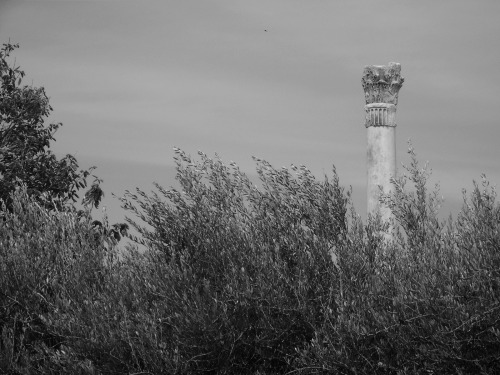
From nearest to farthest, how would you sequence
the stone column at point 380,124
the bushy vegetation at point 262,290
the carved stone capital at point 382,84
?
the bushy vegetation at point 262,290 → the stone column at point 380,124 → the carved stone capital at point 382,84

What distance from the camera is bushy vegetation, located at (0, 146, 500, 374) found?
1316 cm

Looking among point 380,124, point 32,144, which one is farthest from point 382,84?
point 32,144

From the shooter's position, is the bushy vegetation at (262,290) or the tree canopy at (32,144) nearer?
the bushy vegetation at (262,290)

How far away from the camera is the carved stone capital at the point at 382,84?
2270 cm

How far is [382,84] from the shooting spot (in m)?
22.8

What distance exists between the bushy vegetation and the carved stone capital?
7.35m

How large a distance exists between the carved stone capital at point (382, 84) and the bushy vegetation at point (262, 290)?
7.35 m

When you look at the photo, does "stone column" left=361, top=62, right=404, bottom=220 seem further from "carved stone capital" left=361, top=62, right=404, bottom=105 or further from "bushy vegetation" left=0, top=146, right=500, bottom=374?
"bushy vegetation" left=0, top=146, right=500, bottom=374

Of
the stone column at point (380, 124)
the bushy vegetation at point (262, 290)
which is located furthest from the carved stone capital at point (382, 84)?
the bushy vegetation at point (262, 290)

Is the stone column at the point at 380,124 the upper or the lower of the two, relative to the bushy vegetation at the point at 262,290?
upper

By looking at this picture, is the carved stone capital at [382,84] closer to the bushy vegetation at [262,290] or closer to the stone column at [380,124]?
the stone column at [380,124]

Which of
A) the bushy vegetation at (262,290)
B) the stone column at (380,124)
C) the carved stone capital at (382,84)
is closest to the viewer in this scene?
the bushy vegetation at (262,290)

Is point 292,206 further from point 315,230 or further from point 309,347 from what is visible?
point 309,347

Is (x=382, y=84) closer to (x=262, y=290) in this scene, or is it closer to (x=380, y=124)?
(x=380, y=124)
